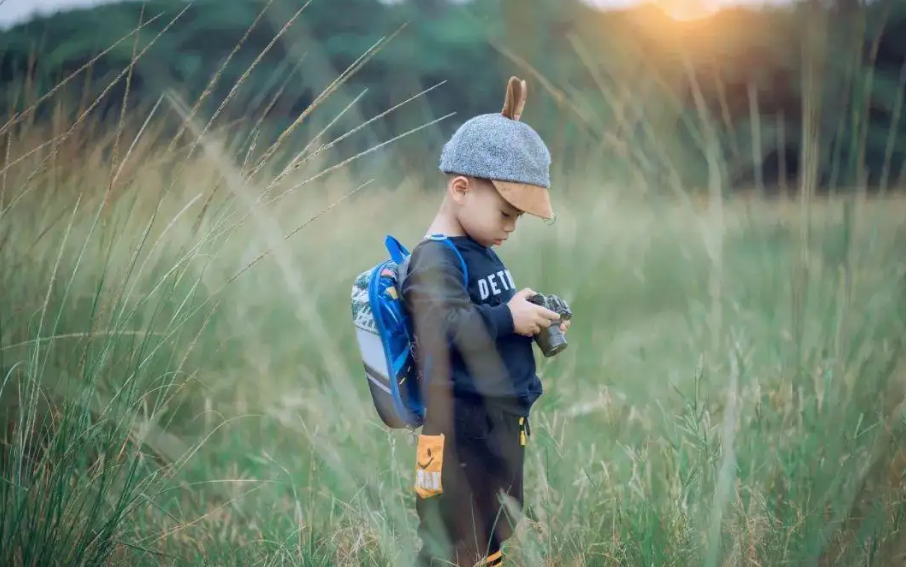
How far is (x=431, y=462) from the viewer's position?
196 centimetres

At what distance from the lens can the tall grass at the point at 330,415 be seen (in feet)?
6.28

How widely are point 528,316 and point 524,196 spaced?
9.7 inches

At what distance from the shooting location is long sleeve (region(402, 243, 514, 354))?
1.89m

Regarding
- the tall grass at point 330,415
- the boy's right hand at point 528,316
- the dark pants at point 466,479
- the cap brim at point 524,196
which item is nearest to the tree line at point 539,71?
the tall grass at point 330,415

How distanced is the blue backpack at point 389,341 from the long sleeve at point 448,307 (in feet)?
0.13

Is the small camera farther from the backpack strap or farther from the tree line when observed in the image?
the tree line

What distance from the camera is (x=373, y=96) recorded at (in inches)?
336

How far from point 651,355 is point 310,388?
1549 mm

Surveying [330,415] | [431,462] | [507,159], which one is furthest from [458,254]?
[330,415]

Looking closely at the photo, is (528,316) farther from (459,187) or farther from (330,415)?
(330,415)

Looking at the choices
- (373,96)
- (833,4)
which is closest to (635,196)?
(833,4)

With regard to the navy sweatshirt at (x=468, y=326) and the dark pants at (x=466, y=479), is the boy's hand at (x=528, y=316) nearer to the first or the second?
the navy sweatshirt at (x=468, y=326)

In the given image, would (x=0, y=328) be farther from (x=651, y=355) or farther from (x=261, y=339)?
(x=651, y=355)

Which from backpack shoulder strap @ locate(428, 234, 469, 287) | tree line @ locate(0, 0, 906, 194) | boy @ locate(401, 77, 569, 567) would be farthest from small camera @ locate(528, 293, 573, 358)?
tree line @ locate(0, 0, 906, 194)
